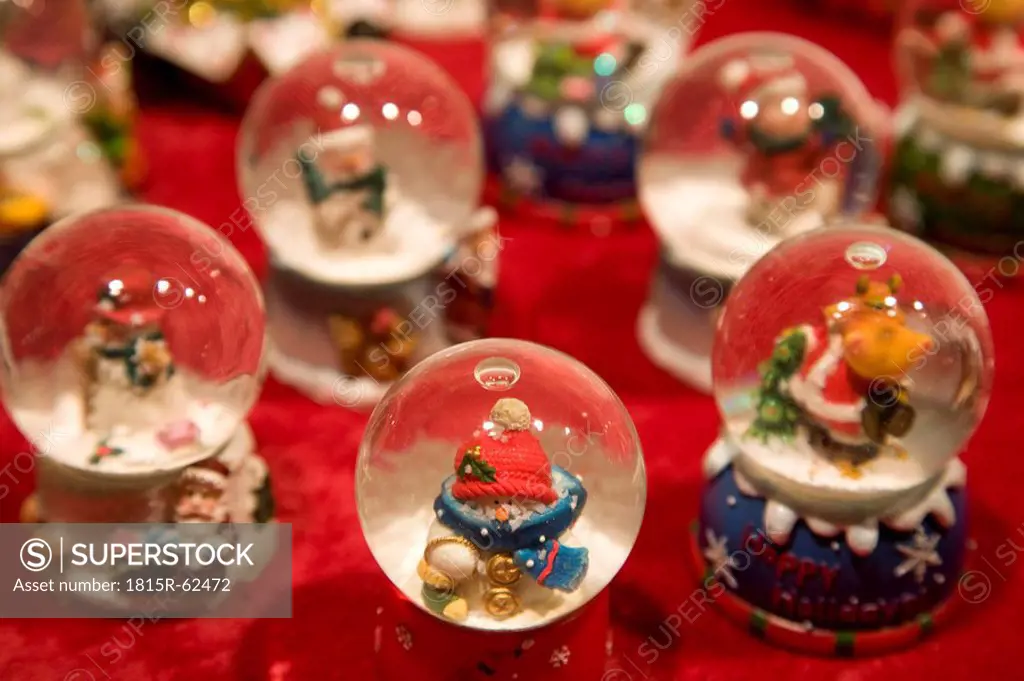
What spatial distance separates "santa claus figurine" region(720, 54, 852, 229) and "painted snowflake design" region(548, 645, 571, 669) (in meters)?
1.71

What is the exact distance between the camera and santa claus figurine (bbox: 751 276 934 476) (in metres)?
2.57

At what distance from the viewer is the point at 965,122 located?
13.6ft

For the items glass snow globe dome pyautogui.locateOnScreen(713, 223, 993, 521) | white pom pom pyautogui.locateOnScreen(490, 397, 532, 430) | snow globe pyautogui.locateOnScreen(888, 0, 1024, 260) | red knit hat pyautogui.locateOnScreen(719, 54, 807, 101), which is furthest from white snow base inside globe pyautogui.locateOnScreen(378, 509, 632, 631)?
snow globe pyautogui.locateOnScreen(888, 0, 1024, 260)

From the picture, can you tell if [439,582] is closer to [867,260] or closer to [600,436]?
[600,436]

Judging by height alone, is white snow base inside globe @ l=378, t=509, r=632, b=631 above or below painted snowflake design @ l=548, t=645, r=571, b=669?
above

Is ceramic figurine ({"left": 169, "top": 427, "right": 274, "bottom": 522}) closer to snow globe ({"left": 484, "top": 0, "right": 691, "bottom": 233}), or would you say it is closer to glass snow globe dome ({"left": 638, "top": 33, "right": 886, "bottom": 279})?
glass snow globe dome ({"left": 638, "top": 33, "right": 886, "bottom": 279})

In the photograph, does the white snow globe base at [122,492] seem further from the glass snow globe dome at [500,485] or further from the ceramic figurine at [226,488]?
the glass snow globe dome at [500,485]

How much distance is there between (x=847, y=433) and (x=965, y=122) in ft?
6.46

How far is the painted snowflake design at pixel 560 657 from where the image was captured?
8.07 ft

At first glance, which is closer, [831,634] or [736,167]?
[831,634]

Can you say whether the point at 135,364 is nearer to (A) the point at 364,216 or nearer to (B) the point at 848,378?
(A) the point at 364,216

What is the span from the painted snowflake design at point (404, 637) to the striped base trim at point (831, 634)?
0.83 metres

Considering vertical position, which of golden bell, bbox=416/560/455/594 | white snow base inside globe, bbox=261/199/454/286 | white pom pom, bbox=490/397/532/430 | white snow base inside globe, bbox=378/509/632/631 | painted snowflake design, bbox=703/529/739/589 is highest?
white pom pom, bbox=490/397/532/430

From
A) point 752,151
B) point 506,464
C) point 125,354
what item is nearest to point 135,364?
point 125,354
